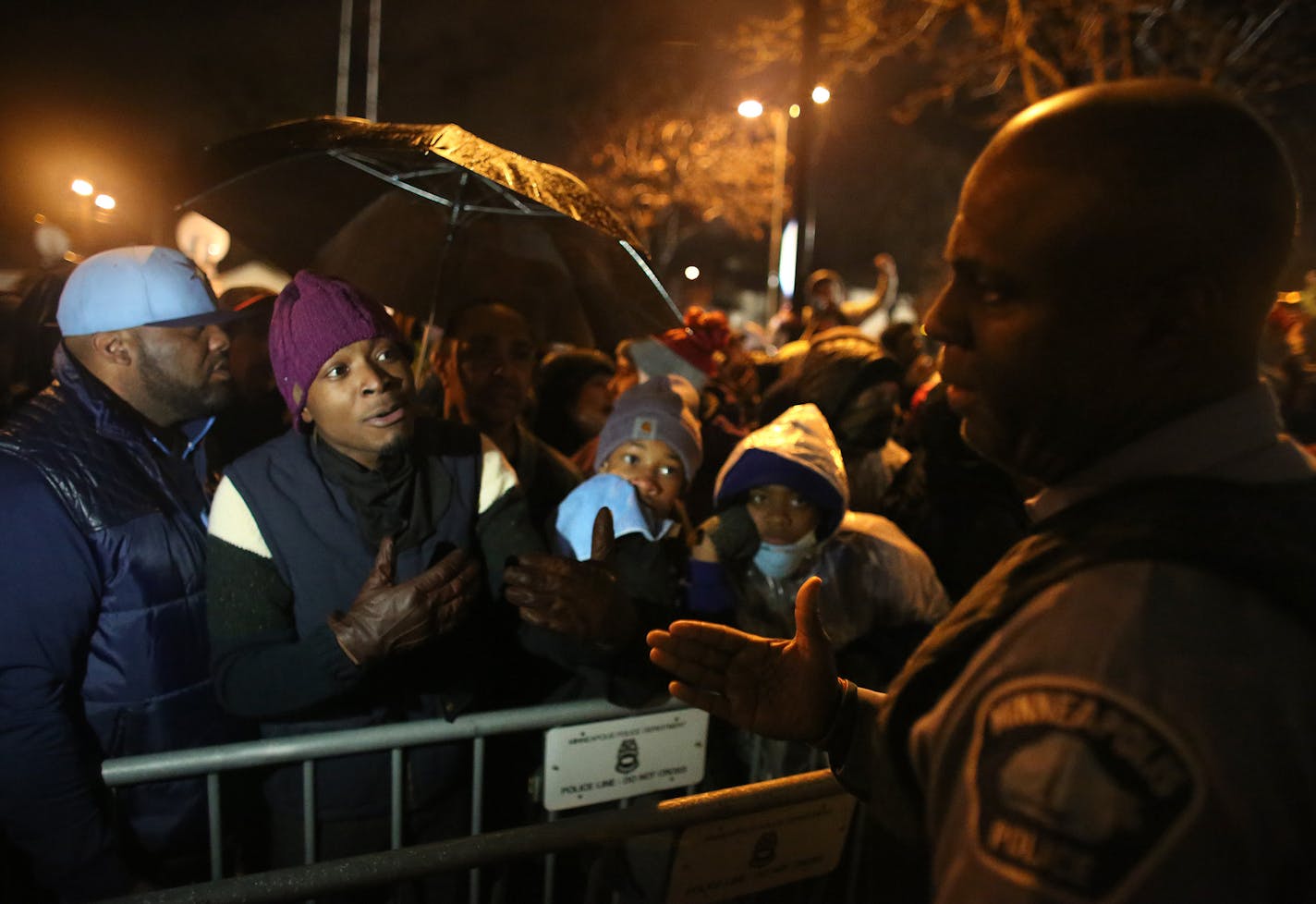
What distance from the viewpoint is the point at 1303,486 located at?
3.17 ft

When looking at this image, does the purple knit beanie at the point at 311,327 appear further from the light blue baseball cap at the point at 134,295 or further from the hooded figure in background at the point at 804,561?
the hooded figure in background at the point at 804,561

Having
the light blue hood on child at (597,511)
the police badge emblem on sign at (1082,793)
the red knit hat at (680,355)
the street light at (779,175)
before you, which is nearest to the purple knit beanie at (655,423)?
the light blue hood on child at (597,511)

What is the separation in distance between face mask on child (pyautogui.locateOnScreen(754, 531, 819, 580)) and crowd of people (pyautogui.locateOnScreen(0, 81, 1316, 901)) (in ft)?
0.04

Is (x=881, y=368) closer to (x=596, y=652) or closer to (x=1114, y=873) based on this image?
(x=596, y=652)

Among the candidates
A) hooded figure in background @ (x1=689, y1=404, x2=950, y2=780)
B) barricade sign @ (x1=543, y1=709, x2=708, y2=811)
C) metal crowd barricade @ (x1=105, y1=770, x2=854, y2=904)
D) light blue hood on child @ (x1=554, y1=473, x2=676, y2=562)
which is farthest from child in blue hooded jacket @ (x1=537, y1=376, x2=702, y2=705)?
metal crowd barricade @ (x1=105, y1=770, x2=854, y2=904)

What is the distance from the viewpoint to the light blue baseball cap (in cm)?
256

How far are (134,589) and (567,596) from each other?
4.14 feet

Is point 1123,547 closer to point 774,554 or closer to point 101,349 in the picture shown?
point 774,554

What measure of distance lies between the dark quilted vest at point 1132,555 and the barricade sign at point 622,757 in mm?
1329

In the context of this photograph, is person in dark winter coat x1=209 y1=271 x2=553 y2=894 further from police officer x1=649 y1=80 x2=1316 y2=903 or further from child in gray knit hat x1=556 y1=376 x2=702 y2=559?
police officer x1=649 y1=80 x2=1316 y2=903

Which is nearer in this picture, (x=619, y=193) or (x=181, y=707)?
(x=181, y=707)

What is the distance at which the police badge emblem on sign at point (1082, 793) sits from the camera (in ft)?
2.50

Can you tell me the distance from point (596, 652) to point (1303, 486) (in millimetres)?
1774

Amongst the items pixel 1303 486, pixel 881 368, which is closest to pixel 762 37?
pixel 881 368
